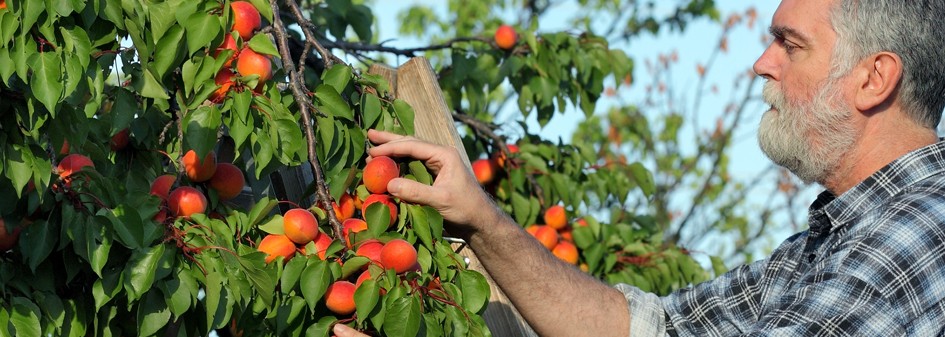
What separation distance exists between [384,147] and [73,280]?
0.53 meters

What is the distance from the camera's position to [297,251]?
1851 millimetres

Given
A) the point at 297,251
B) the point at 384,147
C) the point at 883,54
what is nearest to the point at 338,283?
the point at 297,251

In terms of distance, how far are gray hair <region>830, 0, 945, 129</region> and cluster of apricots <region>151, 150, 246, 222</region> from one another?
1.12 meters

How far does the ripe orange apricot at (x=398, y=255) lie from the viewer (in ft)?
5.89

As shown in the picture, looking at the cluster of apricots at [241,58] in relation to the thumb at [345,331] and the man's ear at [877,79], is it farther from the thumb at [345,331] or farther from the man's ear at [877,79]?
the man's ear at [877,79]

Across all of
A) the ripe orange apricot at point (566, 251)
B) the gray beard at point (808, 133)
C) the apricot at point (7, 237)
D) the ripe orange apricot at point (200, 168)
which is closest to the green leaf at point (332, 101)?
the ripe orange apricot at point (200, 168)

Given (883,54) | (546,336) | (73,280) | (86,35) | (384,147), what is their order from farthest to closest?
1. (546,336)
2. (883,54)
3. (384,147)
4. (73,280)
5. (86,35)

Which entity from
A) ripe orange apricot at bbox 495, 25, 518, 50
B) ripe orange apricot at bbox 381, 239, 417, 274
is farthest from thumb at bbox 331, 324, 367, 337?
ripe orange apricot at bbox 495, 25, 518, 50

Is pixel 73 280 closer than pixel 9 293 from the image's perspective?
No

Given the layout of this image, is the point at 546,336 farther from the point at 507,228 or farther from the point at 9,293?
the point at 9,293

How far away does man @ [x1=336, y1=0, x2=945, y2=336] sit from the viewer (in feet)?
6.05

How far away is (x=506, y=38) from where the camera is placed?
3.75 m

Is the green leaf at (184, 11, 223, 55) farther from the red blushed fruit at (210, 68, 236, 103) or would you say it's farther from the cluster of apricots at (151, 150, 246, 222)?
the cluster of apricots at (151, 150, 246, 222)

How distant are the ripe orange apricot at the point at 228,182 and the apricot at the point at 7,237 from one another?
39cm
